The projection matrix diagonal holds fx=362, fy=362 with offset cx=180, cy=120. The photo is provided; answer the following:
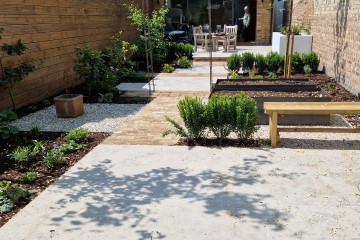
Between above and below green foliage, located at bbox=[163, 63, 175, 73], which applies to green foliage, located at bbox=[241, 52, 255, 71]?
above

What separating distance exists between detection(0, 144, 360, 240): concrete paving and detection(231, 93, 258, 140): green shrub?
30cm

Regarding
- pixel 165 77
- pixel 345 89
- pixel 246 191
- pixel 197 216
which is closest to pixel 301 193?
pixel 246 191

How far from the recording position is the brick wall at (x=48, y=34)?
667 centimetres

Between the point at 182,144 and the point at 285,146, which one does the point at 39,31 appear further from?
the point at 285,146

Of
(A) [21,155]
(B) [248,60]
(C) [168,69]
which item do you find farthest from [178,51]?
(A) [21,155]

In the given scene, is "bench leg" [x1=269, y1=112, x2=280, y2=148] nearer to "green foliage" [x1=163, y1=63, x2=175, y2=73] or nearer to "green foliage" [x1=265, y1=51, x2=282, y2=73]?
"green foliage" [x1=265, y1=51, x2=282, y2=73]

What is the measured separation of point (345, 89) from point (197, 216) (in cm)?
576

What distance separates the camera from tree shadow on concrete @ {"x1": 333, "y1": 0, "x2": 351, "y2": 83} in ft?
26.1

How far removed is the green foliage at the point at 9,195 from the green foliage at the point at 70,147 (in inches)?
47.0

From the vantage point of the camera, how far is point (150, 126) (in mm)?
5922

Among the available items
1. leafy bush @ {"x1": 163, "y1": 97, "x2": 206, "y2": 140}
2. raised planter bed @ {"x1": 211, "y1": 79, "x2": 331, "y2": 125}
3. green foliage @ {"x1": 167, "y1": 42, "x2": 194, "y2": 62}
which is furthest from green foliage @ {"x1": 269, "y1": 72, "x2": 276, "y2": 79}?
green foliage @ {"x1": 167, "y1": 42, "x2": 194, "y2": 62}

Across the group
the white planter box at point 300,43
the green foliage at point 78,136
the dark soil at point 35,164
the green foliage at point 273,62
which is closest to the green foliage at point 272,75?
the green foliage at point 273,62

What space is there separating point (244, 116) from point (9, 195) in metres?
2.93

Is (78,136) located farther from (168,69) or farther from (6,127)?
(168,69)
